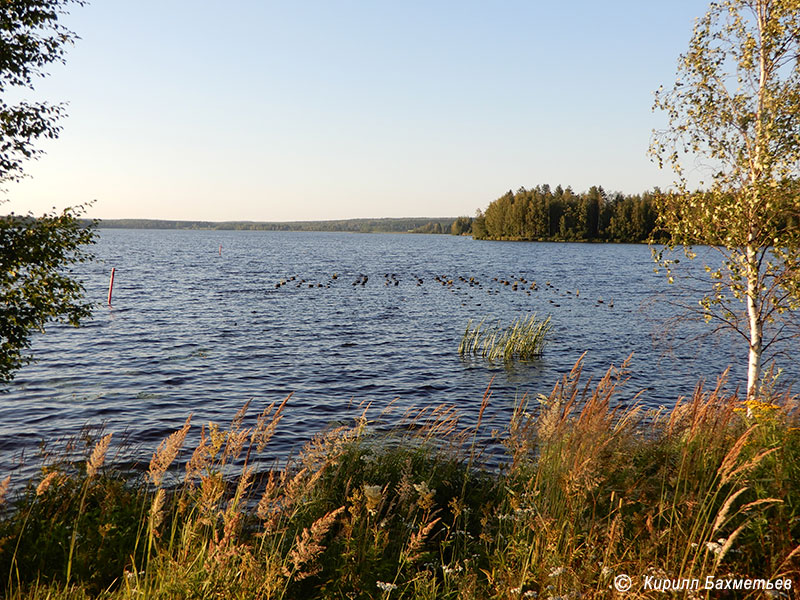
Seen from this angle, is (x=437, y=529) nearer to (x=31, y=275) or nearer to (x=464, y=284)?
(x=31, y=275)

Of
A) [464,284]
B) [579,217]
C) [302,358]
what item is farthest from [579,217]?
[302,358]

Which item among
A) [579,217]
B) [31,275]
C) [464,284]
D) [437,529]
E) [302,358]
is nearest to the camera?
[437,529]

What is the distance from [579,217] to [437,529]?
494ft

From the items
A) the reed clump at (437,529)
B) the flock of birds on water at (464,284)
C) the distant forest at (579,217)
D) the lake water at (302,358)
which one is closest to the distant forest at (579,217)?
the distant forest at (579,217)

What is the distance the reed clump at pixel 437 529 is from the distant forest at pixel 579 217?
14817cm

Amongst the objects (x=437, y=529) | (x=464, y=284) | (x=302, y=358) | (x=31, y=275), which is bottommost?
(x=302, y=358)

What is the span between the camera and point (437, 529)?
22.8 ft

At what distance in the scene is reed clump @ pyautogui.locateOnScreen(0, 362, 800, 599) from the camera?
4.15 m

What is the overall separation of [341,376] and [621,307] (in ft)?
92.6

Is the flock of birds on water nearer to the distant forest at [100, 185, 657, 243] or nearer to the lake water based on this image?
the lake water

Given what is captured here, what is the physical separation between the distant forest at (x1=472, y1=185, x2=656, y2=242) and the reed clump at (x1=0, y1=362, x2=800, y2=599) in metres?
148

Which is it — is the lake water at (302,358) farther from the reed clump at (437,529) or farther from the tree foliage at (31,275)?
the tree foliage at (31,275)

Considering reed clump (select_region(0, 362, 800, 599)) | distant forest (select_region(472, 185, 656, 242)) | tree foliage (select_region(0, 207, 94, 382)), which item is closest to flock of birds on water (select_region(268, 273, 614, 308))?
reed clump (select_region(0, 362, 800, 599))

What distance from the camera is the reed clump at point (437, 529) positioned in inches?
163
